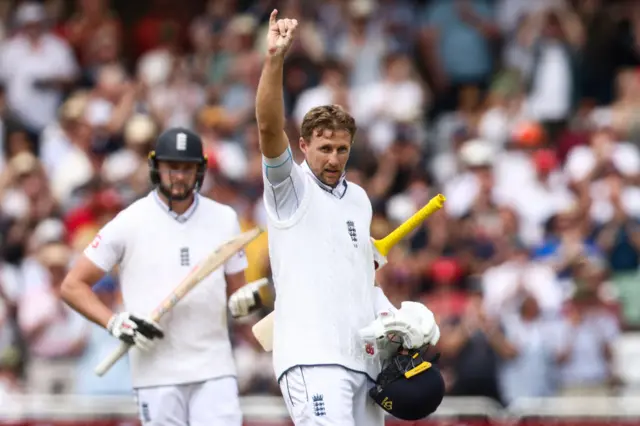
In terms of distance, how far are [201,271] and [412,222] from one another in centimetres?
167

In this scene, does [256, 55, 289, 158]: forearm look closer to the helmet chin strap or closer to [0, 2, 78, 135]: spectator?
the helmet chin strap

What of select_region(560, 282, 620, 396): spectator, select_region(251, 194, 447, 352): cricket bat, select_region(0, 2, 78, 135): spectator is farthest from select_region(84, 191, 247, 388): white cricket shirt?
select_region(0, 2, 78, 135): spectator

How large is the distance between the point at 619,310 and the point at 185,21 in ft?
27.1

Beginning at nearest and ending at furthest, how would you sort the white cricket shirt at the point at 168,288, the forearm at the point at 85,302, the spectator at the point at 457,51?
the forearm at the point at 85,302
the white cricket shirt at the point at 168,288
the spectator at the point at 457,51

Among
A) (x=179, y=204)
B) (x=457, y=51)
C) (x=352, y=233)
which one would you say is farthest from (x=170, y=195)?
(x=457, y=51)

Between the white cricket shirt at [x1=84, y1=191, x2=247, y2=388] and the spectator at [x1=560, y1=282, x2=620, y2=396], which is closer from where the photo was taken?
the white cricket shirt at [x1=84, y1=191, x2=247, y2=388]

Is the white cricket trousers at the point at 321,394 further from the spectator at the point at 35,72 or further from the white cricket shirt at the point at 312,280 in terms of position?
the spectator at the point at 35,72

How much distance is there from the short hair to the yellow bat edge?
0.63m

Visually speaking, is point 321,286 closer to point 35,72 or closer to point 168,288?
point 168,288

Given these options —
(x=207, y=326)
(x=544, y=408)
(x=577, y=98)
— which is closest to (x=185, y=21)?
(x=577, y=98)

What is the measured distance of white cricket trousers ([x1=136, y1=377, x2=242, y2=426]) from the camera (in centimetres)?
974

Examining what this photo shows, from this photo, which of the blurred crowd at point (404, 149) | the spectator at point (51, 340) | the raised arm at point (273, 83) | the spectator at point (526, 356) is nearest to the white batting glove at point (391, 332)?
the raised arm at point (273, 83)

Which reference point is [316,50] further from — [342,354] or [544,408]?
[342,354]

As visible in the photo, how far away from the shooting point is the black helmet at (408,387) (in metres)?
8.38
